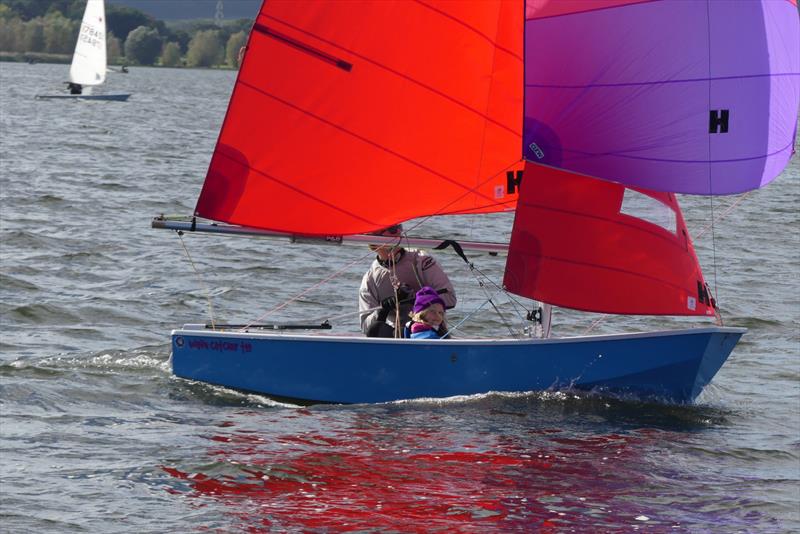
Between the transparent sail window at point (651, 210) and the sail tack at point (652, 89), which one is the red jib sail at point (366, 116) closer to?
the sail tack at point (652, 89)

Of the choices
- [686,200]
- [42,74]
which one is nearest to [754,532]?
[686,200]

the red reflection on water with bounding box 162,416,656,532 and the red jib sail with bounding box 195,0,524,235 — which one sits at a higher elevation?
the red jib sail with bounding box 195,0,524,235

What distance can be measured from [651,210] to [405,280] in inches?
80.7

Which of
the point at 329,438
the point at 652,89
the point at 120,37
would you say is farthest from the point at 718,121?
the point at 120,37

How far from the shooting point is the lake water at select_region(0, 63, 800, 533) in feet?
28.8

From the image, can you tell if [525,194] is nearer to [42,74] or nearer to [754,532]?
[754,532]

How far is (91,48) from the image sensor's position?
59688mm

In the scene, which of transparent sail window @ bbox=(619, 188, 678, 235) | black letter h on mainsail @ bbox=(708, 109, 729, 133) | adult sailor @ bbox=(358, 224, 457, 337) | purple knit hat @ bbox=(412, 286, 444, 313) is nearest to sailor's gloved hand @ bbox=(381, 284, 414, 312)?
adult sailor @ bbox=(358, 224, 457, 337)

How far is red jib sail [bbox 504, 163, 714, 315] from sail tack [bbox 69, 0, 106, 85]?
159ft

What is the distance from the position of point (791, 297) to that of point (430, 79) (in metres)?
8.15

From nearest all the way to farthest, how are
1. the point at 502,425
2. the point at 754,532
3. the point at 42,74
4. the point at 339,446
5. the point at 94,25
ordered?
the point at 754,532 → the point at 339,446 → the point at 502,425 → the point at 94,25 → the point at 42,74

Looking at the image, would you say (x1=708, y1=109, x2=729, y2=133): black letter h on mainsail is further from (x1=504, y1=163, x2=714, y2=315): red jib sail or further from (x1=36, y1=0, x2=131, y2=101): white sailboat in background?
(x1=36, y1=0, x2=131, y2=101): white sailboat in background

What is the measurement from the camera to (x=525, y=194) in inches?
452

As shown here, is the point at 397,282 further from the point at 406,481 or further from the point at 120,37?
the point at 120,37
